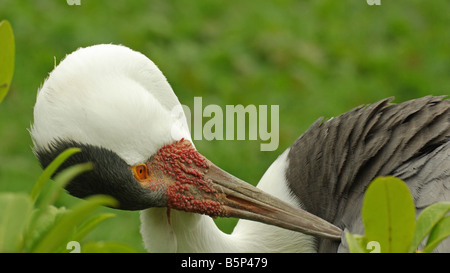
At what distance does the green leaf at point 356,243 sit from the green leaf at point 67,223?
0.50m

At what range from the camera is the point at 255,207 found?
2.63 m

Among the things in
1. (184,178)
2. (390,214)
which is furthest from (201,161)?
(390,214)

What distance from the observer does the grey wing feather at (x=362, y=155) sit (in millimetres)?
2777

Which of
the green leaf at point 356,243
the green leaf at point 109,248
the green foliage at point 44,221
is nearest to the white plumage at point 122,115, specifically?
the green foliage at point 44,221

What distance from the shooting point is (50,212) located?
1.50 metres

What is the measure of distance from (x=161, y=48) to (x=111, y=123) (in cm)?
415

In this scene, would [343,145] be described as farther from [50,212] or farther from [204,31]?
[204,31]

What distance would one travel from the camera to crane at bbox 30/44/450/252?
232 centimetres

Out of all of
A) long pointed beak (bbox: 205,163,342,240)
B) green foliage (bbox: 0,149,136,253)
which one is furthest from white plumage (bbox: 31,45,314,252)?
green foliage (bbox: 0,149,136,253)

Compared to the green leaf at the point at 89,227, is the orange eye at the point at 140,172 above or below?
below

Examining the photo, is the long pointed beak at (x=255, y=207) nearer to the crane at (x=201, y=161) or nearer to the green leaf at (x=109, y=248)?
the crane at (x=201, y=161)

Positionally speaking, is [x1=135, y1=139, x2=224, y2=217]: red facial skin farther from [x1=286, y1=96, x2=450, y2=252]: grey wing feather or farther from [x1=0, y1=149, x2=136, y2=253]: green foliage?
[x1=0, y1=149, x2=136, y2=253]: green foliage

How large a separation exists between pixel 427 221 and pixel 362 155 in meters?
1.46

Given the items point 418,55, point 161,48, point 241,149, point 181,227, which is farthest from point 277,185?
point 418,55
